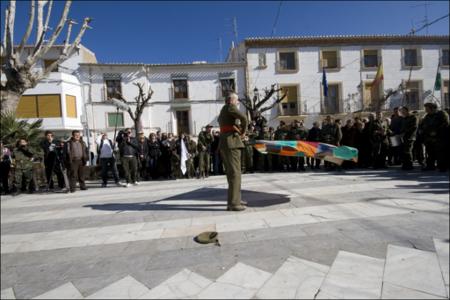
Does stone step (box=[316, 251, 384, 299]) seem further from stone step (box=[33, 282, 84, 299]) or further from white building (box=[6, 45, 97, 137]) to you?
white building (box=[6, 45, 97, 137])

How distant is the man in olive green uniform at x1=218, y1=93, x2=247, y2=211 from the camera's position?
4.29 meters

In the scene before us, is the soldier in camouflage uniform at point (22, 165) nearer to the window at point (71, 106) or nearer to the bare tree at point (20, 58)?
the bare tree at point (20, 58)

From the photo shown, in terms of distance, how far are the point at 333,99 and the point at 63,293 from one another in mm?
29344

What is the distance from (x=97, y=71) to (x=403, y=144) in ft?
84.9

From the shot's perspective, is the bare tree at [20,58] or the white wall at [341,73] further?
the white wall at [341,73]

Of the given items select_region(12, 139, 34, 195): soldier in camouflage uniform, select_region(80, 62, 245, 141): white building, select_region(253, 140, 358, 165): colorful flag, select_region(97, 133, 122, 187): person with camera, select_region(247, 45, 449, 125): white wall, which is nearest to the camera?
select_region(12, 139, 34, 195): soldier in camouflage uniform

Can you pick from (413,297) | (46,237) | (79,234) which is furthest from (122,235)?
(413,297)

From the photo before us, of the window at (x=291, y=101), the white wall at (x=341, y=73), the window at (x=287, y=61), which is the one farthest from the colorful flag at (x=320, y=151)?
the window at (x=287, y=61)

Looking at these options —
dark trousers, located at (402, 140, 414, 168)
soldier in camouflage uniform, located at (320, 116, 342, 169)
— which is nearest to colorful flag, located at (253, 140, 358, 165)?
dark trousers, located at (402, 140, 414, 168)

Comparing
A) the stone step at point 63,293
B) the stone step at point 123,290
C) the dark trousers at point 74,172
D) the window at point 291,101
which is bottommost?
the stone step at point 123,290

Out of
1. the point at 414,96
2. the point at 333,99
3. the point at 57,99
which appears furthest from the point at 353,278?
the point at 414,96

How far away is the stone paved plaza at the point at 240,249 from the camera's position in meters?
2.10

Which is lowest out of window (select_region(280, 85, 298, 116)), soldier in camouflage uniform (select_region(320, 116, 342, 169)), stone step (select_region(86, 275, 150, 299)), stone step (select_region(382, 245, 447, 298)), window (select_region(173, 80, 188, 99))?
stone step (select_region(86, 275, 150, 299))

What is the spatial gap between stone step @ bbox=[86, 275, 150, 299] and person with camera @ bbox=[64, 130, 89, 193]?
592cm
